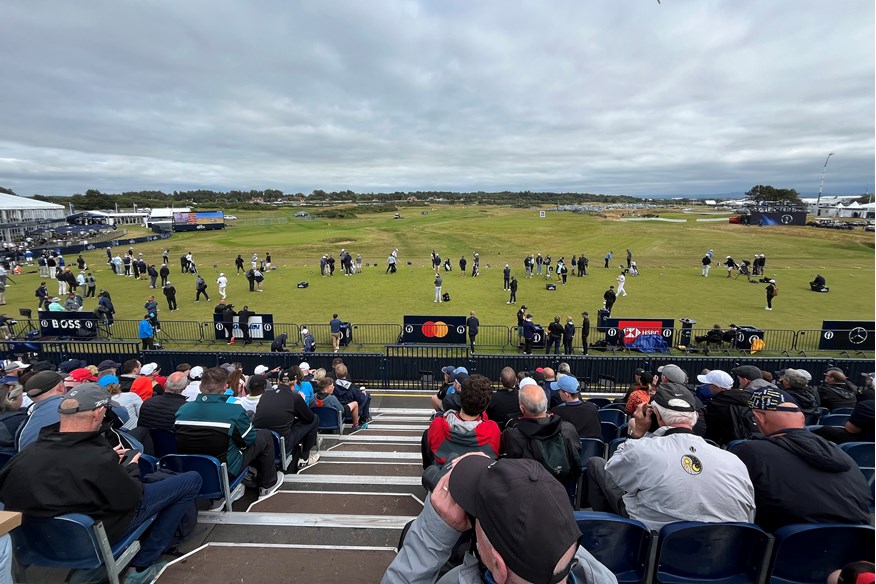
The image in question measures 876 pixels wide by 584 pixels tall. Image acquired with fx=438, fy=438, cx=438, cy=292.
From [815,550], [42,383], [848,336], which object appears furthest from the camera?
[848,336]

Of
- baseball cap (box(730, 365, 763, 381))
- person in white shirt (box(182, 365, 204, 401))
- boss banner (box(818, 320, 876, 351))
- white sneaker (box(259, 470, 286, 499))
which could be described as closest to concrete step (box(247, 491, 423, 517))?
white sneaker (box(259, 470, 286, 499))

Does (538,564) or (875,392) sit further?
(875,392)

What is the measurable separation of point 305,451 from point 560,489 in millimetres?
5235

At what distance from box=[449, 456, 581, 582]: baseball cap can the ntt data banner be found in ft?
48.9

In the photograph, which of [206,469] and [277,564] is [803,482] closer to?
[277,564]

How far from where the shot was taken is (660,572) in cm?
326

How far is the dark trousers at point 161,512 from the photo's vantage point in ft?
12.2

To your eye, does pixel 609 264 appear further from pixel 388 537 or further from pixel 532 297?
pixel 388 537

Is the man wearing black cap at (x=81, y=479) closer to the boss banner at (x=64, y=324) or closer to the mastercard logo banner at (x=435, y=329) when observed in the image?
the mastercard logo banner at (x=435, y=329)

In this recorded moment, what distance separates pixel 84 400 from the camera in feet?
11.2

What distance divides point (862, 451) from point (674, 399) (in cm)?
309

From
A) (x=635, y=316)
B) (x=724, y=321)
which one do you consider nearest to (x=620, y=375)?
(x=635, y=316)

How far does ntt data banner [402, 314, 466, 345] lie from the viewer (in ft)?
55.7

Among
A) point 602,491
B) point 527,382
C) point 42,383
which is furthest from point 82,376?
point 602,491
